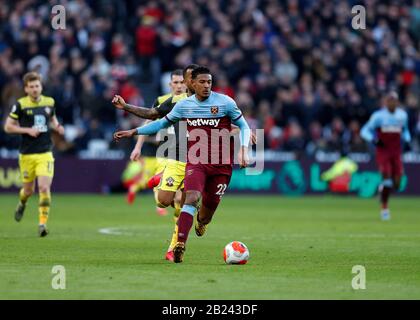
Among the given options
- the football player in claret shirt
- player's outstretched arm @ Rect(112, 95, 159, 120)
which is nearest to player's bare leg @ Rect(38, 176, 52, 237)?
player's outstretched arm @ Rect(112, 95, 159, 120)

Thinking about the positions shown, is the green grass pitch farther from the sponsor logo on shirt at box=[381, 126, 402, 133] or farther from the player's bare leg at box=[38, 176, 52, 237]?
the sponsor logo on shirt at box=[381, 126, 402, 133]

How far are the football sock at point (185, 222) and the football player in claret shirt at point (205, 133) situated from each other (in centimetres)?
1

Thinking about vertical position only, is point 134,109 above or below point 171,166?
above

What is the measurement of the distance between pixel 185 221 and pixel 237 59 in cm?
2050

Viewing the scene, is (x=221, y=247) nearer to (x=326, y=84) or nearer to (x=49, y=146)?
(x=49, y=146)

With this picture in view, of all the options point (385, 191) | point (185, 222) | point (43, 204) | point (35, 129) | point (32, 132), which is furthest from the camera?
point (385, 191)

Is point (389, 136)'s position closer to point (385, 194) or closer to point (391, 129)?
point (391, 129)

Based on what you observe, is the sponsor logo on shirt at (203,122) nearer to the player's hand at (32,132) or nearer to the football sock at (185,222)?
the football sock at (185,222)

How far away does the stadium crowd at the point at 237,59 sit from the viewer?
31359 millimetres

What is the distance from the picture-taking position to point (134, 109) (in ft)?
44.9

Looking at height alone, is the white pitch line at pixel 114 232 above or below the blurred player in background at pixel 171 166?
below

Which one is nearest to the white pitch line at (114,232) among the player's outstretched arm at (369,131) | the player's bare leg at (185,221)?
the player's bare leg at (185,221)

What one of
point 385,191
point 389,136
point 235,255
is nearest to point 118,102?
point 235,255

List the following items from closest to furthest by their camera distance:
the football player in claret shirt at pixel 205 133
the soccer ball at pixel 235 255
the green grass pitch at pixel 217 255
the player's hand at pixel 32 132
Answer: the green grass pitch at pixel 217 255 → the soccer ball at pixel 235 255 → the football player in claret shirt at pixel 205 133 → the player's hand at pixel 32 132
